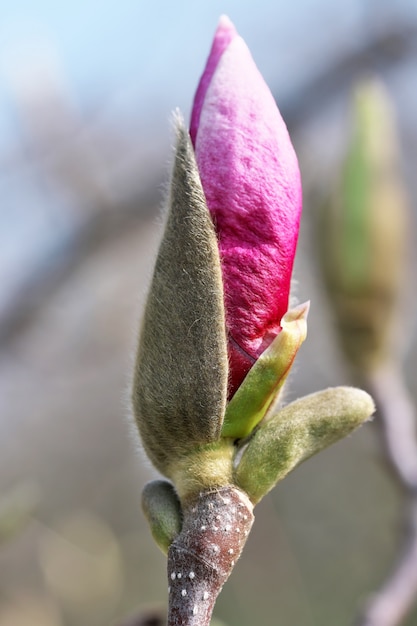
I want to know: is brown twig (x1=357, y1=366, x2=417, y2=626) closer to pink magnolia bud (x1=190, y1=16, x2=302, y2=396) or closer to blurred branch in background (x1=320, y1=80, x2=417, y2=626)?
blurred branch in background (x1=320, y1=80, x2=417, y2=626)

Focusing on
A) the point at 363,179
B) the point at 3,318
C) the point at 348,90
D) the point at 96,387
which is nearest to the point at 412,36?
the point at 348,90

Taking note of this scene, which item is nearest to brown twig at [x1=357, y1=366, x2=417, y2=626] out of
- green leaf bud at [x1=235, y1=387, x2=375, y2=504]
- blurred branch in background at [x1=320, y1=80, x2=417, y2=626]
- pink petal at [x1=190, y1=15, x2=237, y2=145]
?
blurred branch in background at [x1=320, y1=80, x2=417, y2=626]

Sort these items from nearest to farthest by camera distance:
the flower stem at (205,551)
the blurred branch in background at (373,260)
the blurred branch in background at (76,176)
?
the flower stem at (205,551)
the blurred branch in background at (373,260)
the blurred branch in background at (76,176)

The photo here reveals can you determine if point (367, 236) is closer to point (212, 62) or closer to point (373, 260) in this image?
point (373, 260)

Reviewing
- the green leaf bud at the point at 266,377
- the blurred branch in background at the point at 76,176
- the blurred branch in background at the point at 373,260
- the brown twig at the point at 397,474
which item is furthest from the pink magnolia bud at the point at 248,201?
the blurred branch in background at the point at 76,176

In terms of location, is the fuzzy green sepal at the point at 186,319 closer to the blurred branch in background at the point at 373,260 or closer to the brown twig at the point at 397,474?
the brown twig at the point at 397,474

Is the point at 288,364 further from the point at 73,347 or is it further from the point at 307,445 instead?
the point at 73,347
